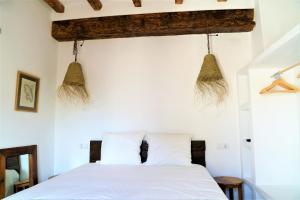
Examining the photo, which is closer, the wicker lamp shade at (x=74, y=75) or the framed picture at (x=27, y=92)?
the framed picture at (x=27, y=92)

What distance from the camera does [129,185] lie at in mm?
1955

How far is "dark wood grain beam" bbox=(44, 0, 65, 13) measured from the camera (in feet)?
9.98

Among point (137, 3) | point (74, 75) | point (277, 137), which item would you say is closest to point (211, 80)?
point (277, 137)

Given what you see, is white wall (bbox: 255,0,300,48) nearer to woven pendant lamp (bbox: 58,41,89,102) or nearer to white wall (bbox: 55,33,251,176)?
white wall (bbox: 55,33,251,176)

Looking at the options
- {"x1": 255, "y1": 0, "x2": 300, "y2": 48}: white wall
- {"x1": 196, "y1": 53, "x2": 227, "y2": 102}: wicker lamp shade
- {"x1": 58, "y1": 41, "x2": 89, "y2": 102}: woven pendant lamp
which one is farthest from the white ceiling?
{"x1": 196, "y1": 53, "x2": 227, "y2": 102}: wicker lamp shade

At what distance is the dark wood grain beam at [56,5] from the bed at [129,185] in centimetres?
217

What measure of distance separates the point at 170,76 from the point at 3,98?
2003mm

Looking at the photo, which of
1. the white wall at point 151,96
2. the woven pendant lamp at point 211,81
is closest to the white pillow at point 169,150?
the white wall at point 151,96

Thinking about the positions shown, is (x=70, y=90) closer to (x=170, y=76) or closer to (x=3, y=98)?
(x=3, y=98)

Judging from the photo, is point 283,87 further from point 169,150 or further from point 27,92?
point 27,92

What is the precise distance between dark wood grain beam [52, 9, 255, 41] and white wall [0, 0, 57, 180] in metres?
0.31

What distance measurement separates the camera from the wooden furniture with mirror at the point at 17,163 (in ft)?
7.52

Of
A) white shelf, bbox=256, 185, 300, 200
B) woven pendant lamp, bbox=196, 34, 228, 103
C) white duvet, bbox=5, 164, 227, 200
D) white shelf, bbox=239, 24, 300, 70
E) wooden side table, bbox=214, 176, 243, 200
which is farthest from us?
woven pendant lamp, bbox=196, 34, 228, 103

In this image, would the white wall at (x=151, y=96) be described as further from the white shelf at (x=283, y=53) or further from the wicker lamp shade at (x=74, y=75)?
the white shelf at (x=283, y=53)
